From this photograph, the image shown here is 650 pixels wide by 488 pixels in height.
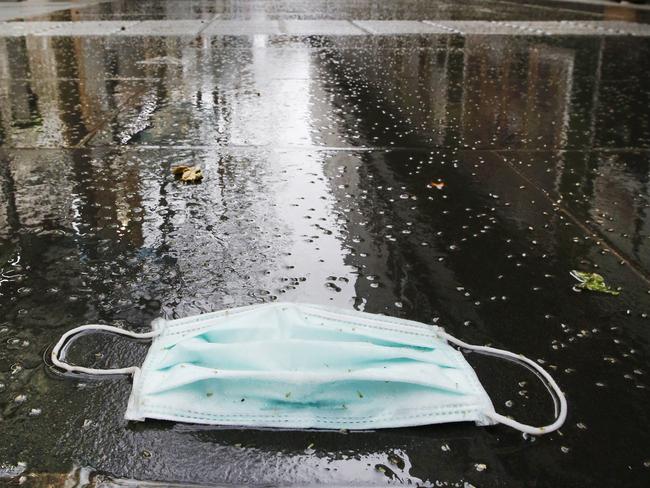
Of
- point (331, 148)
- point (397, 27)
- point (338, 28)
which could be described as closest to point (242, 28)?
point (338, 28)

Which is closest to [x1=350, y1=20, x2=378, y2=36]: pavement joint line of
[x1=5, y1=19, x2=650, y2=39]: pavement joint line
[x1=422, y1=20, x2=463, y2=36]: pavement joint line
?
[x1=5, y1=19, x2=650, y2=39]: pavement joint line

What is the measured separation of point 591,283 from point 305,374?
1.13 meters

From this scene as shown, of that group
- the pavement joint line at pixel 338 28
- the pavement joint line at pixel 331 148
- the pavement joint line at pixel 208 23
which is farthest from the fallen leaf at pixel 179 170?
the pavement joint line at pixel 208 23

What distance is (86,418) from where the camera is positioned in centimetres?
151

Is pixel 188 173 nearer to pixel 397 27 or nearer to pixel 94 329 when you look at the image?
pixel 94 329

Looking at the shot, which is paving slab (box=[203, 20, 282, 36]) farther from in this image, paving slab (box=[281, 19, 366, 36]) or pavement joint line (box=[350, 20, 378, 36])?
pavement joint line (box=[350, 20, 378, 36])

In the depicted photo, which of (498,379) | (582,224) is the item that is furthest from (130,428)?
(582,224)

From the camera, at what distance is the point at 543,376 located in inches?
67.1

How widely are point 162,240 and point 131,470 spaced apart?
124cm

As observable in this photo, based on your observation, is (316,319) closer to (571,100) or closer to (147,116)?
(147,116)

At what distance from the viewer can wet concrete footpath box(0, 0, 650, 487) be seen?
1.43 metres

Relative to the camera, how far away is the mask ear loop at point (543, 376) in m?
1.50

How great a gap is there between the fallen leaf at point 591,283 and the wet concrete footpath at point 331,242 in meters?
0.03

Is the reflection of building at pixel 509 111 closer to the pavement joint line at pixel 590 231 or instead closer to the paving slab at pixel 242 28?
the pavement joint line at pixel 590 231
